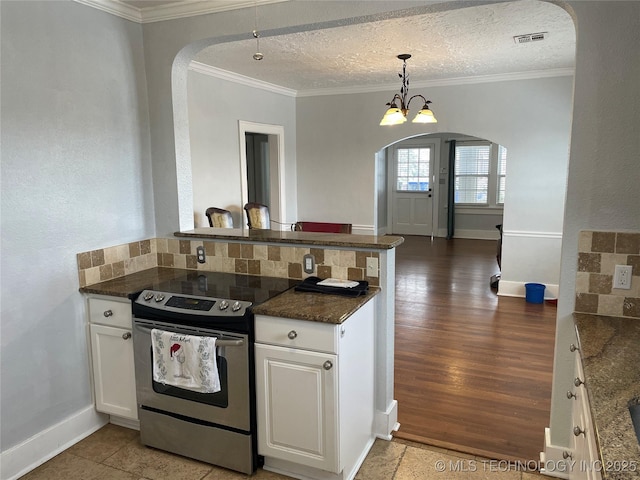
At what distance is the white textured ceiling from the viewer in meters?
3.29

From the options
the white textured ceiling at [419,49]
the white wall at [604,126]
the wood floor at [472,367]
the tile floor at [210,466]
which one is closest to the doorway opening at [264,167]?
the white textured ceiling at [419,49]

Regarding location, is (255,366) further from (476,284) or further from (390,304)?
(476,284)

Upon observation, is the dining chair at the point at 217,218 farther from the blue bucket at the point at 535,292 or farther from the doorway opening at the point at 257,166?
the blue bucket at the point at 535,292

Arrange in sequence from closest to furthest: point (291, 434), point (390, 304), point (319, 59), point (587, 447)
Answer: point (587, 447)
point (291, 434)
point (390, 304)
point (319, 59)

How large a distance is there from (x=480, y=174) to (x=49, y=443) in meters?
9.24

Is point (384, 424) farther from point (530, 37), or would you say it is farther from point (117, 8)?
point (530, 37)

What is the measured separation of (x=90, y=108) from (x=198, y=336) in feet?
4.79

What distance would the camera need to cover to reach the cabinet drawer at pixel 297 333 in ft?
6.82

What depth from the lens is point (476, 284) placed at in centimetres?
614

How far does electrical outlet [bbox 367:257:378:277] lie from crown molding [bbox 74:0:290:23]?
1.47 m

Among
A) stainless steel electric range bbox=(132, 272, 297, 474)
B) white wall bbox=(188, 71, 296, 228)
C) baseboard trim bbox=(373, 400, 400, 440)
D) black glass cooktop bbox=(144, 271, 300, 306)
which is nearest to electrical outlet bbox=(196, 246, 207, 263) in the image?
black glass cooktop bbox=(144, 271, 300, 306)

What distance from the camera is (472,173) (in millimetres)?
10016

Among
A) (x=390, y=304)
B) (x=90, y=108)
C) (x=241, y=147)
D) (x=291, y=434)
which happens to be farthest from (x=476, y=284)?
(x=90, y=108)

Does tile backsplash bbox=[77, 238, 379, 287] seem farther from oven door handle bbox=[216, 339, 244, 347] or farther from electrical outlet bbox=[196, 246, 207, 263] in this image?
oven door handle bbox=[216, 339, 244, 347]
